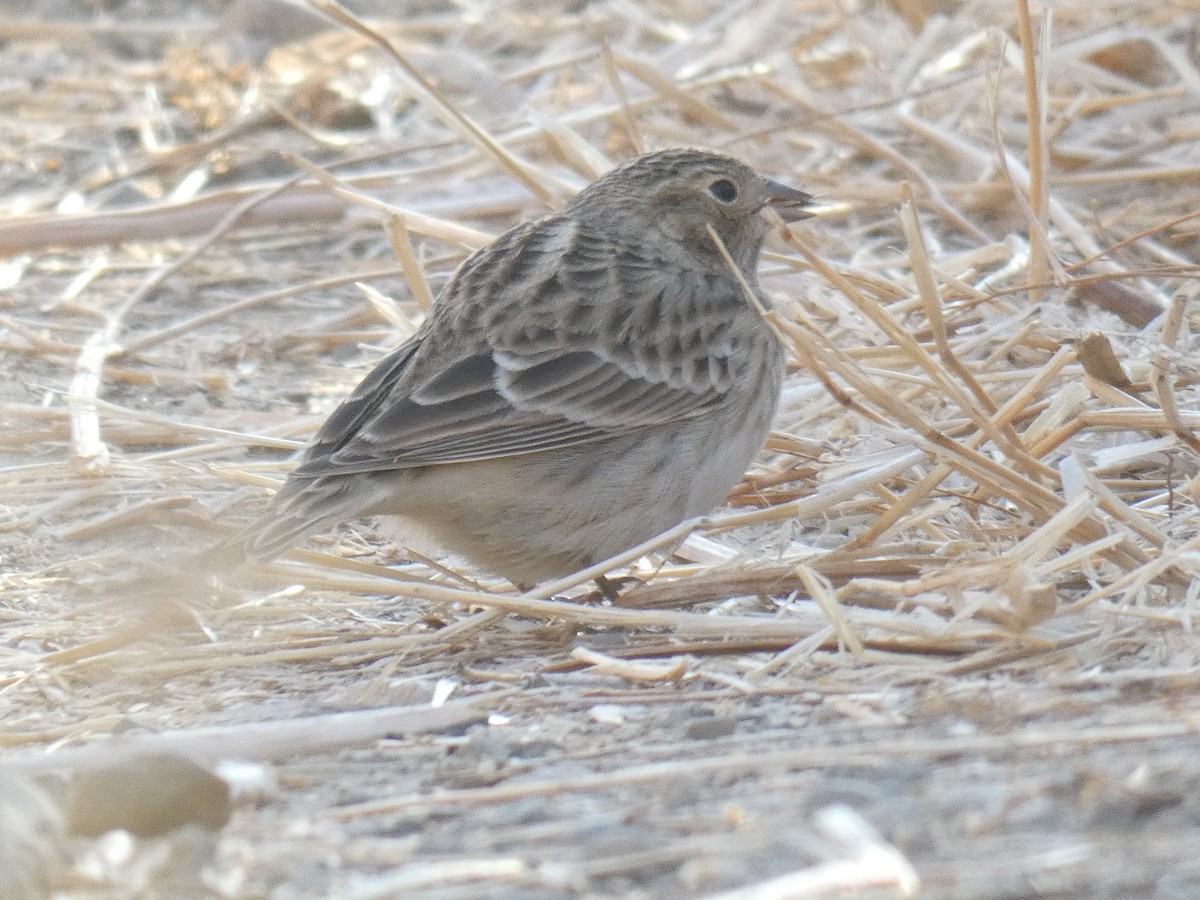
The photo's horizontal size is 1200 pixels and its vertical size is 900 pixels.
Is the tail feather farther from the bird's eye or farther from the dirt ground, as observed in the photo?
the bird's eye

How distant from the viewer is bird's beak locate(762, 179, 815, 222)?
15.3ft

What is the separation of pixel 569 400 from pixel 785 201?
1.01 m

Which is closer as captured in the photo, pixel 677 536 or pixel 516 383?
pixel 677 536

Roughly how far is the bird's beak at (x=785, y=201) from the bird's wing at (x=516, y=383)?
0.45m

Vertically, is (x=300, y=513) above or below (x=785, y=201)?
below

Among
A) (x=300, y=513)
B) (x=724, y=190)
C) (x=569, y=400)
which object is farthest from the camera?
(x=724, y=190)

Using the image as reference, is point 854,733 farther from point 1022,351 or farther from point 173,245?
point 173,245

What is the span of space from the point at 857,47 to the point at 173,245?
9.80 ft

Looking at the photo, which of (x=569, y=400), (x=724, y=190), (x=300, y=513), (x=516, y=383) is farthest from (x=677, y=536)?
(x=724, y=190)

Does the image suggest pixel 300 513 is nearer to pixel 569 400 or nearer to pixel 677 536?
pixel 569 400

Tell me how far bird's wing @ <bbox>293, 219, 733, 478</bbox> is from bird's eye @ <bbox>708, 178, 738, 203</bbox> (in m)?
0.33

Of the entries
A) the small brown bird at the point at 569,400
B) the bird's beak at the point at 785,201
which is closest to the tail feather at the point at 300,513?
the small brown bird at the point at 569,400

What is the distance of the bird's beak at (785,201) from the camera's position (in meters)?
4.66

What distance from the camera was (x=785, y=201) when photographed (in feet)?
15.4
